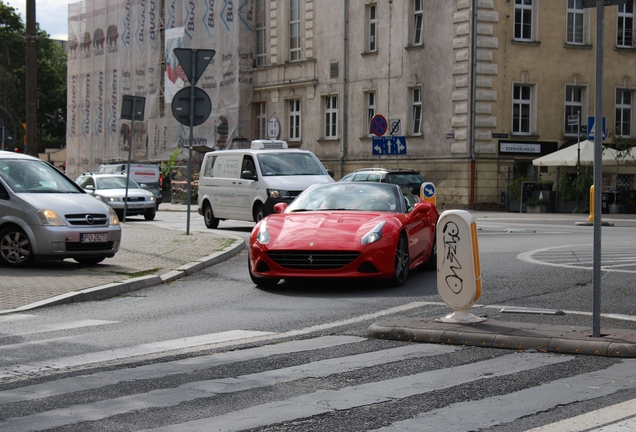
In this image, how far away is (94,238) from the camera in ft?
46.4

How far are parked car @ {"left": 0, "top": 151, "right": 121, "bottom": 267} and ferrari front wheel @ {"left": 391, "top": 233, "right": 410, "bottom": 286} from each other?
178 inches

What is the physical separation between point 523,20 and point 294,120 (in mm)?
12913

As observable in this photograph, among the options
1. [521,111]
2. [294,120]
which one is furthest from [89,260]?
[294,120]

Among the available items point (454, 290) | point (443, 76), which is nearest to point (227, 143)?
point (443, 76)

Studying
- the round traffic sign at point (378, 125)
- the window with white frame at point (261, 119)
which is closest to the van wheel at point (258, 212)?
the round traffic sign at point (378, 125)

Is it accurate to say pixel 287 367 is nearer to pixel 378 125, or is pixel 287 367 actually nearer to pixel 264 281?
pixel 264 281

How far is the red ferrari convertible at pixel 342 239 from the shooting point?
11.6m

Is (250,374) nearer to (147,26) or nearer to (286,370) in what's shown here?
(286,370)

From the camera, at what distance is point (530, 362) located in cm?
707

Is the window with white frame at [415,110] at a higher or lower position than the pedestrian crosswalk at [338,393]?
higher

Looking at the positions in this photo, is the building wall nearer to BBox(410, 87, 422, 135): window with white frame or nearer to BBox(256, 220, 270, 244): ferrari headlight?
BBox(410, 87, 422, 135): window with white frame

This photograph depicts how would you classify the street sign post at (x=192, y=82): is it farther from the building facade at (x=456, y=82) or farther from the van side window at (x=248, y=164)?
the building facade at (x=456, y=82)

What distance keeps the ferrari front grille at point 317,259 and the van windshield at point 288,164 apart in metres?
11.0

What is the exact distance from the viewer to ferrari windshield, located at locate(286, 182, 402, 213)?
1316 centimetres
